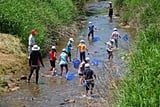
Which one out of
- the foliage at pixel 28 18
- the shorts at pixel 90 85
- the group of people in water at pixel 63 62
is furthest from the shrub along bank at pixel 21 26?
the shorts at pixel 90 85

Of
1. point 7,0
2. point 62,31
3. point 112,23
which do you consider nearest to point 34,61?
point 7,0

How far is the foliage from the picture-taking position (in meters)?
21.9

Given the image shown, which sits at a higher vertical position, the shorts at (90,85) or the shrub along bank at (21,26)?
the shrub along bank at (21,26)

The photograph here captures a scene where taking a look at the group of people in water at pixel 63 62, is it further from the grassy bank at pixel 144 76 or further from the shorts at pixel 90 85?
the grassy bank at pixel 144 76

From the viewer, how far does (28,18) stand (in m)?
23.2

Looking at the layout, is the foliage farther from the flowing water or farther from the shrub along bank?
the flowing water

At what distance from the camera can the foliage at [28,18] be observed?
21.9 m

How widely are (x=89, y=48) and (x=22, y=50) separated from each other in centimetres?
526

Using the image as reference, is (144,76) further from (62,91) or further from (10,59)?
(10,59)

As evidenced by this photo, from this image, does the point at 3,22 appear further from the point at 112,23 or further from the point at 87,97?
the point at 112,23

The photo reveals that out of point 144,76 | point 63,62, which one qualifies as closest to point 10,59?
point 63,62

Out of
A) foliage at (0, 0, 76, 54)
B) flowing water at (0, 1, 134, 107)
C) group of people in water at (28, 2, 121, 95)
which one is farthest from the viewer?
foliage at (0, 0, 76, 54)

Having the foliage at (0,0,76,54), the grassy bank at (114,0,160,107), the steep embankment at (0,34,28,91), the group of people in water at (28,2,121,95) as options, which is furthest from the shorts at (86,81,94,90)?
the foliage at (0,0,76,54)

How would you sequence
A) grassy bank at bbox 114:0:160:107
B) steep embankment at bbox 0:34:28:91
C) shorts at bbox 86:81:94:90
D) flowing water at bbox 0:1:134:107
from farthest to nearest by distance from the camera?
1. steep embankment at bbox 0:34:28:91
2. shorts at bbox 86:81:94:90
3. flowing water at bbox 0:1:134:107
4. grassy bank at bbox 114:0:160:107
